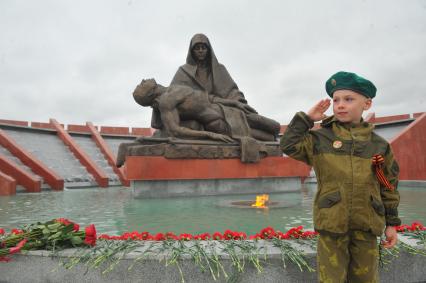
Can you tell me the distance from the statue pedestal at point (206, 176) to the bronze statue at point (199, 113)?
65cm

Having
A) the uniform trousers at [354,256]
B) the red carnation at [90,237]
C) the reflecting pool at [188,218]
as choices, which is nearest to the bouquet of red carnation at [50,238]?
the red carnation at [90,237]

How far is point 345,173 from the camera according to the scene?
1.63 metres

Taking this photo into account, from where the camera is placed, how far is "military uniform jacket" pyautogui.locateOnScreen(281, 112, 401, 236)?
1576 millimetres

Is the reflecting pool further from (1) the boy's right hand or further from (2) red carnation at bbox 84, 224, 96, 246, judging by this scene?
(1) the boy's right hand

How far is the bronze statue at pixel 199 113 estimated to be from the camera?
278 inches

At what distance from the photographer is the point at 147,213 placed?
4613mm

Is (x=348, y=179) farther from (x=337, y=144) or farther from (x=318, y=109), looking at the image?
(x=318, y=109)

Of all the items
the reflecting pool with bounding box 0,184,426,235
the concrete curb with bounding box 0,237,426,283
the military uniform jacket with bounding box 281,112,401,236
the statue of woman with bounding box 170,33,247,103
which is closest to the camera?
the military uniform jacket with bounding box 281,112,401,236

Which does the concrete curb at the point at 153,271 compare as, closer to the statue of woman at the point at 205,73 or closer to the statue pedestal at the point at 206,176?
the statue pedestal at the point at 206,176

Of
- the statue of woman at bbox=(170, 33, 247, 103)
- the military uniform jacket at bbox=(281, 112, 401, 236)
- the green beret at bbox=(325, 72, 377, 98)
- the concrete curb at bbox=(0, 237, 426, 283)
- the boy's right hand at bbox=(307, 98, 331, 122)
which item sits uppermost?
the statue of woman at bbox=(170, 33, 247, 103)

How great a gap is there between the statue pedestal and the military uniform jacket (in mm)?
5314

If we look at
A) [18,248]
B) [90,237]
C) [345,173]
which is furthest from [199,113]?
[345,173]

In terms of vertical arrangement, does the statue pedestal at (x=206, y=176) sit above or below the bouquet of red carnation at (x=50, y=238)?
above

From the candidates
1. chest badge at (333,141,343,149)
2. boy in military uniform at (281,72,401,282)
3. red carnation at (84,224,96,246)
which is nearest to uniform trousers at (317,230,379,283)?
boy in military uniform at (281,72,401,282)
